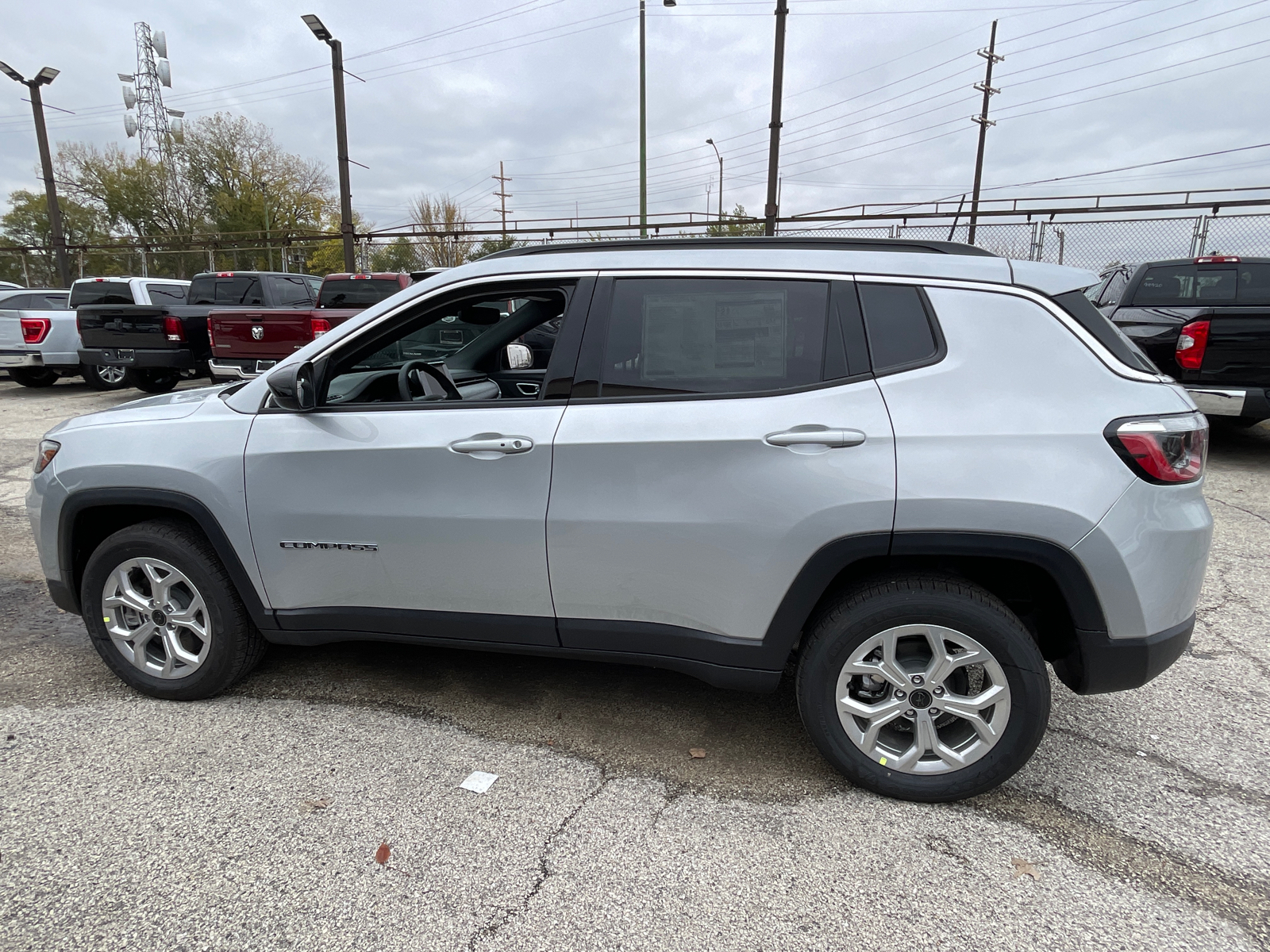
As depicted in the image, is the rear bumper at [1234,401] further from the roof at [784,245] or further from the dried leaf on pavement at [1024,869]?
the dried leaf on pavement at [1024,869]

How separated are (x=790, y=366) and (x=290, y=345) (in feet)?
31.2

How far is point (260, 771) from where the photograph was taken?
271cm

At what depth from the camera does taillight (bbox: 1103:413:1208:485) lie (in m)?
2.24

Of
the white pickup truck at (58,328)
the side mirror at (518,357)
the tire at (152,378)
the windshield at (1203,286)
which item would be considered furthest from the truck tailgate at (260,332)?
the windshield at (1203,286)

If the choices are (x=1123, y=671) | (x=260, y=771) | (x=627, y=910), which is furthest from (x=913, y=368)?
(x=260, y=771)

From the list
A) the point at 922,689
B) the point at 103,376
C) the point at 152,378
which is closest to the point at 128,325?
the point at 152,378

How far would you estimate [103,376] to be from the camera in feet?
42.1

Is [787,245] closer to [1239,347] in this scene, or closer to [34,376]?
[1239,347]

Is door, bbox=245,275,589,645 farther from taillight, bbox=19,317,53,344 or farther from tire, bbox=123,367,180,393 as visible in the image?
taillight, bbox=19,317,53,344

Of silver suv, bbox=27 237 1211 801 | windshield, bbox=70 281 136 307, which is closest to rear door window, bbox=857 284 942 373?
silver suv, bbox=27 237 1211 801

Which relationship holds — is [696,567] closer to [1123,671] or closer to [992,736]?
[992,736]

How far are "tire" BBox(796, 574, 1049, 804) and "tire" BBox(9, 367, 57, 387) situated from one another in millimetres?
15844

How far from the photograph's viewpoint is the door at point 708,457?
237 centimetres

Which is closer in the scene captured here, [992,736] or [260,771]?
[992,736]
